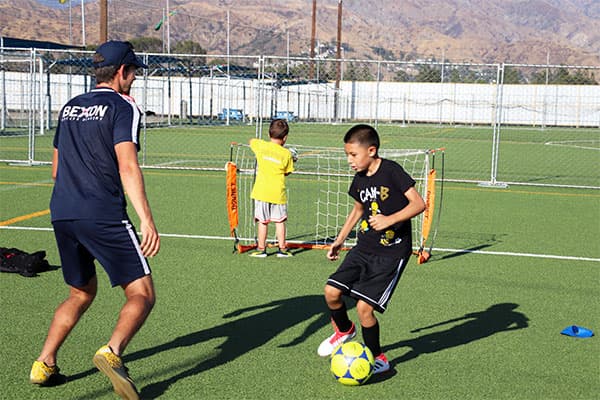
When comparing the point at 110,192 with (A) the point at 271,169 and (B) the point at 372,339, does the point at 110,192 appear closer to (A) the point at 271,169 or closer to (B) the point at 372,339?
(B) the point at 372,339

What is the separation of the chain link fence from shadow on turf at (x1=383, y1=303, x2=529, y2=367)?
682cm

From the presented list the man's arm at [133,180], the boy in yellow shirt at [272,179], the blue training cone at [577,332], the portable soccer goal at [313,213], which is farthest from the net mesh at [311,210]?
the man's arm at [133,180]

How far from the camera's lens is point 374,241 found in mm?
5254

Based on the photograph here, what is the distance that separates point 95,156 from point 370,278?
76.8 inches

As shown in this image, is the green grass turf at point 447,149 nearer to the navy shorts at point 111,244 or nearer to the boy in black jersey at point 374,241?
the boy in black jersey at point 374,241

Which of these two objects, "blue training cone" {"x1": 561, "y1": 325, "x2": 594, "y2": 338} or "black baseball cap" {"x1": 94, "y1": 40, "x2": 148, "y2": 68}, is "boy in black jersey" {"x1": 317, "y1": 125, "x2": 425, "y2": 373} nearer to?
"black baseball cap" {"x1": 94, "y1": 40, "x2": 148, "y2": 68}

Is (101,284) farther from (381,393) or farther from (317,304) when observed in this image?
(381,393)

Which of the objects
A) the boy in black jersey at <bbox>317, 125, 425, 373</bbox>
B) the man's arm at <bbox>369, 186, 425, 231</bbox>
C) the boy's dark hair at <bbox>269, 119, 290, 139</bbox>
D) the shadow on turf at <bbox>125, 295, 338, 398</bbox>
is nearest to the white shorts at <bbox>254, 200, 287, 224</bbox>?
the boy's dark hair at <bbox>269, 119, 290, 139</bbox>

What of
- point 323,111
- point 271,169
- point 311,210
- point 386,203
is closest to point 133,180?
point 386,203

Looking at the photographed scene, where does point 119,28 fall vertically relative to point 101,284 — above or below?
above

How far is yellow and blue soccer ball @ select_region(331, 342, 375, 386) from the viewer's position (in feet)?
16.2

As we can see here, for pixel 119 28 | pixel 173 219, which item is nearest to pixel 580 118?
pixel 173 219

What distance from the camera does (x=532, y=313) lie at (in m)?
6.90

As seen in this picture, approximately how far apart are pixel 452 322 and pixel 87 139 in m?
3.51
